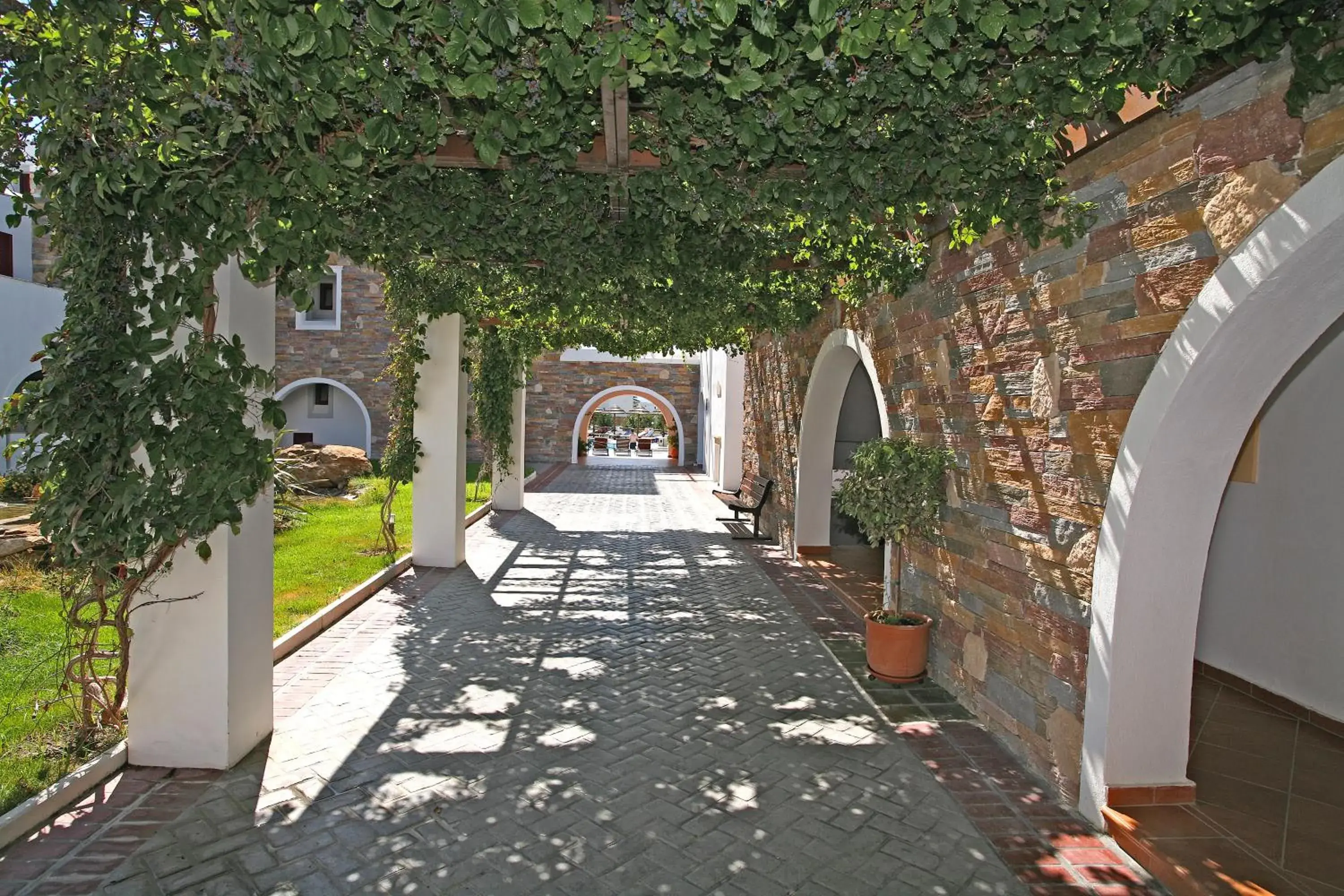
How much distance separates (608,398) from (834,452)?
15.1 meters

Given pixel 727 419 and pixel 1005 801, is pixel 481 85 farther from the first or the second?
pixel 727 419

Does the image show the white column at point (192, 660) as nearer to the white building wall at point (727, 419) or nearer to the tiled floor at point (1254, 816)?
the tiled floor at point (1254, 816)

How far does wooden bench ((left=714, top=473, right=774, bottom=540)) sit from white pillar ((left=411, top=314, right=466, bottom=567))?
153 inches

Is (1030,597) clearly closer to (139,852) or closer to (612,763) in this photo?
(612,763)

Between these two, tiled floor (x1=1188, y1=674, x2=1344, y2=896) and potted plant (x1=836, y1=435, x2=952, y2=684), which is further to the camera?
potted plant (x1=836, y1=435, x2=952, y2=684)

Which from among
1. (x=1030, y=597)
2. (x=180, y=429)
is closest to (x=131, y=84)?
(x=180, y=429)

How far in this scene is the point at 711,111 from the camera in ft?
8.14

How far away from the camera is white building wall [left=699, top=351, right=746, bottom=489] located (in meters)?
15.9

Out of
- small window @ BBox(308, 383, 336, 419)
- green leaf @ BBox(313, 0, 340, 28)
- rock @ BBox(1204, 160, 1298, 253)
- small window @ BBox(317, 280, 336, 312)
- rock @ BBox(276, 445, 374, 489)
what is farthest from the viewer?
small window @ BBox(308, 383, 336, 419)

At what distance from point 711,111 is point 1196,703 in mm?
4269

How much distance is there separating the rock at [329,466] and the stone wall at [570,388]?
841 cm

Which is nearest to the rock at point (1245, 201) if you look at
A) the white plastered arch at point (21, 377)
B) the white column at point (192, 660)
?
the white column at point (192, 660)

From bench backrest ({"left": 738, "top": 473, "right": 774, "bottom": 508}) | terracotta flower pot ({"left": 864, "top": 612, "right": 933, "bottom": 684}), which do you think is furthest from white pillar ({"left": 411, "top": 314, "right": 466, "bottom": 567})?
terracotta flower pot ({"left": 864, "top": 612, "right": 933, "bottom": 684})

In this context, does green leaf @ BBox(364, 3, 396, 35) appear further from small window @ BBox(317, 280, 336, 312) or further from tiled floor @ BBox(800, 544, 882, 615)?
small window @ BBox(317, 280, 336, 312)
